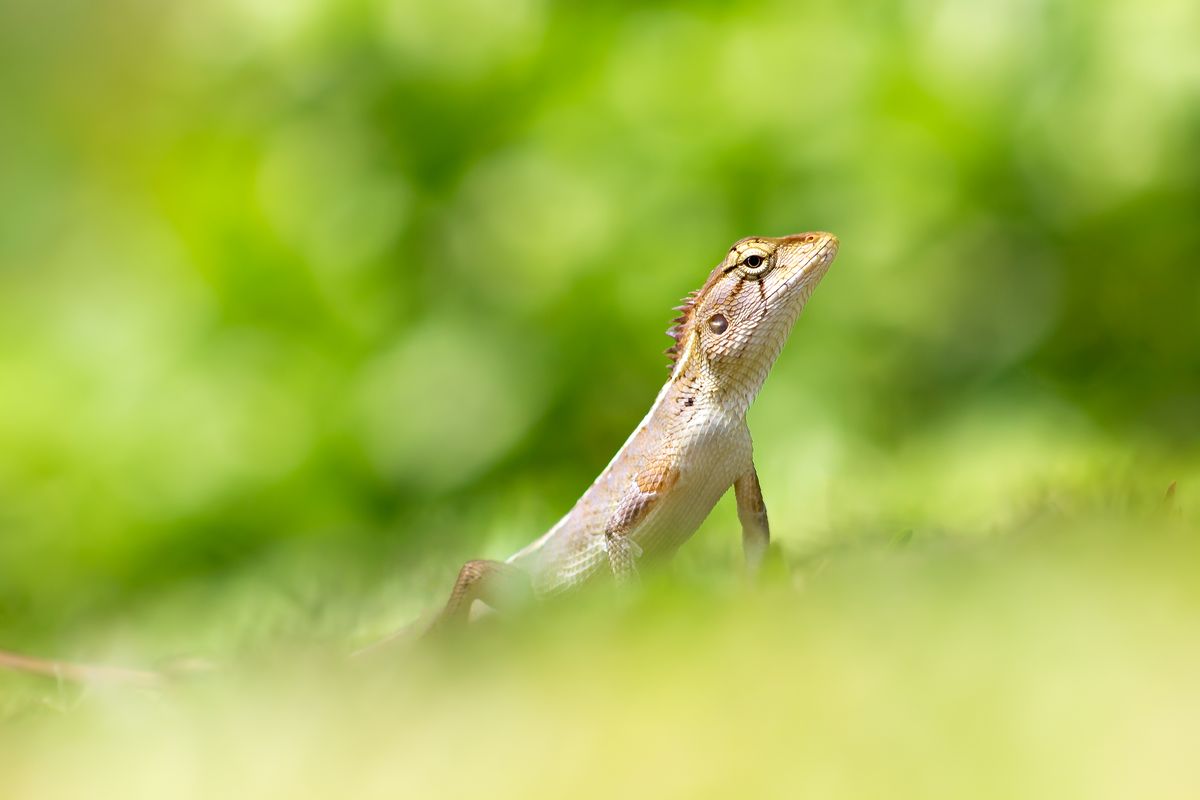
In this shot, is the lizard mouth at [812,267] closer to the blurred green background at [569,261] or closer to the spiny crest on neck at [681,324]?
the spiny crest on neck at [681,324]

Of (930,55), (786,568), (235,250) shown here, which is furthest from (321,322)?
(786,568)

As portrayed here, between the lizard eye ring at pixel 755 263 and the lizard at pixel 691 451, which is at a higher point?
the lizard eye ring at pixel 755 263

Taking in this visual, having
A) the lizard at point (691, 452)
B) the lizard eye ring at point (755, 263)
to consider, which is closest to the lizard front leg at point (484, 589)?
the lizard at point (691, 452)

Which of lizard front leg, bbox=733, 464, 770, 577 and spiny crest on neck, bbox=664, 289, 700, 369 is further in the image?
spiny crest on neck, bbox=664, 289, 700, 369

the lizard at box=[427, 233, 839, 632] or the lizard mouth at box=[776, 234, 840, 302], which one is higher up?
the lizard mouth at box=[776, 234, 840, 302]

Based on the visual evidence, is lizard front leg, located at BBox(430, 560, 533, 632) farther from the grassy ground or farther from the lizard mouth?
the lizard mouth

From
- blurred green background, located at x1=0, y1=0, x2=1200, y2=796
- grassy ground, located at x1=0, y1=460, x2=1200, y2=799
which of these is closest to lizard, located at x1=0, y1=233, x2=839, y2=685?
grassy ground, located at x1=0, y1=460, x2=1200, y2=799

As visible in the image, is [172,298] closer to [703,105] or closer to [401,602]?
[703,105]
